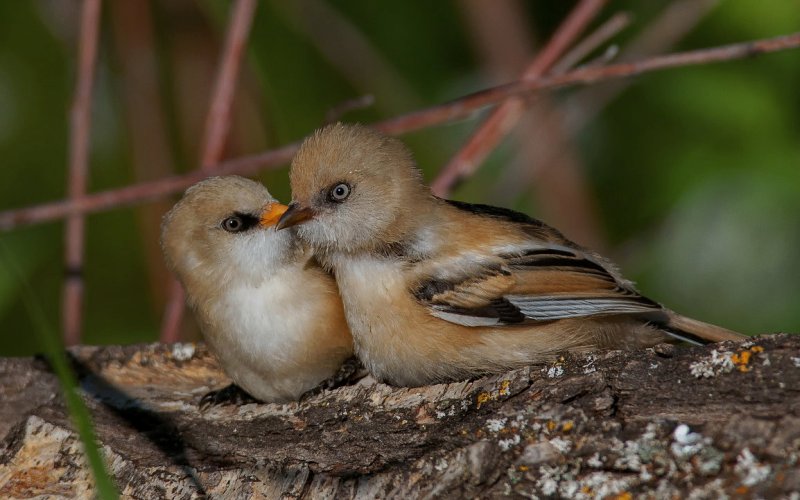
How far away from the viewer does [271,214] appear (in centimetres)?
473

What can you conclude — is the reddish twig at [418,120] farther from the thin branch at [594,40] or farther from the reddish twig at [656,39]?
the reddish twig at [656,39]

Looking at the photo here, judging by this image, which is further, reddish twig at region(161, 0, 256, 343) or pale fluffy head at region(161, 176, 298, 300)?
reddish twig at region(161, 0, 256, 343)

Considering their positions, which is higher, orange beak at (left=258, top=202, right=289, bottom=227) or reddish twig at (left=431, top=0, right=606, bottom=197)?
reddish twig at (left=431, top=0, right=606, bottom=197)

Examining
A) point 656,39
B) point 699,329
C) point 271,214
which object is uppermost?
point 656,39

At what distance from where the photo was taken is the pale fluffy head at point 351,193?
178 inches

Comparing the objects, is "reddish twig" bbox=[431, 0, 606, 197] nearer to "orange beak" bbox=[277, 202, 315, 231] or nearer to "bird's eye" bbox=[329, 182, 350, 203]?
"bird's eye" bbox=[329, 182, 350, 203]

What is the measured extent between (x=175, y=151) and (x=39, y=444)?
3623 mm

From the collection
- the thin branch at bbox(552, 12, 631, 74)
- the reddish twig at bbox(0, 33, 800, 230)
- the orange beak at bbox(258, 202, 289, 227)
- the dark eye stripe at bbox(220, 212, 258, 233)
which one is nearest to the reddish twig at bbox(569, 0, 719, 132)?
the thin branch at bbox(552, 12, 631, 74)

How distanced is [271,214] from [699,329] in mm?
1984

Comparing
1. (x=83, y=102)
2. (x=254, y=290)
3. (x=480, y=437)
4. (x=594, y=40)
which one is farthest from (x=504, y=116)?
(x=480, y=437)

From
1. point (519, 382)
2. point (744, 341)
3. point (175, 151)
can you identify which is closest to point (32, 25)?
point (175, 151)

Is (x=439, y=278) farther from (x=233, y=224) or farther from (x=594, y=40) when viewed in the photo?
(x=594, y=40)

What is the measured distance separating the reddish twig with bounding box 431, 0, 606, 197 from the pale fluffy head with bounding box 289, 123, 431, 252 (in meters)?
0.97

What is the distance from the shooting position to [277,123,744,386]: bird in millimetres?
4215
